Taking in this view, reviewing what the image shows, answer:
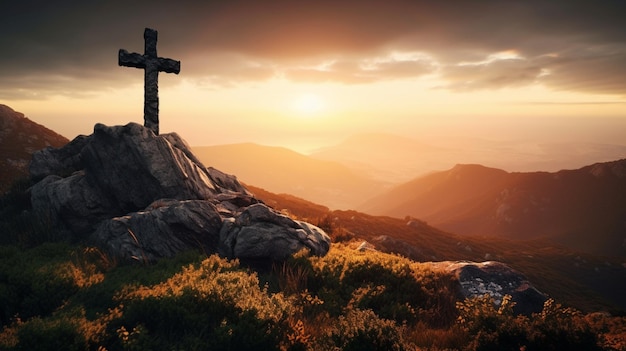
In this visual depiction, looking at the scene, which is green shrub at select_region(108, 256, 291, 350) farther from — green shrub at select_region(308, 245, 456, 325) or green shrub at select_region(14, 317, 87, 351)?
green shrub at select_region(308, 245, 456, 325)

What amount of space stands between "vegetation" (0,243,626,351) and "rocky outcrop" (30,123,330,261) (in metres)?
1.09

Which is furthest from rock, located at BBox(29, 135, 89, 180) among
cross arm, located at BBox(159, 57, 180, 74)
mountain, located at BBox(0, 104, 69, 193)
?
Answer: mountain, located at BBox(0, 104, 69, 193)

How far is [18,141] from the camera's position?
43.4 metres

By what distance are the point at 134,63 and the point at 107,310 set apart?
555 inches

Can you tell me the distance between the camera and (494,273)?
12.0 meters

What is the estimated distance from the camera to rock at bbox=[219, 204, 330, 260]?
12.2m

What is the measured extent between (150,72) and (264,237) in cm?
1196

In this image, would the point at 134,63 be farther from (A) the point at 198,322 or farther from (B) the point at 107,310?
(A) the point at 198,322

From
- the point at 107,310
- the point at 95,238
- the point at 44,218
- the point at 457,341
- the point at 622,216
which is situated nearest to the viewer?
the point at 457,341

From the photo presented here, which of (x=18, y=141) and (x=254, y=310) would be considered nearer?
(x=254, y=310)

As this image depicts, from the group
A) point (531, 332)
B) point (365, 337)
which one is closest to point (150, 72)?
point (365, 337)

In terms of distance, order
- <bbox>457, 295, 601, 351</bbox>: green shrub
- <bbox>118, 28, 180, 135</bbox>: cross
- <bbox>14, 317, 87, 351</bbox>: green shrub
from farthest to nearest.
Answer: <bbox>118, 28, 180, 135</bbox>: cross < <bbox>457, 295, 601, 351</bbox>: green shrub < <bbox>14, 317, 87, 351</bbox>: green shrub

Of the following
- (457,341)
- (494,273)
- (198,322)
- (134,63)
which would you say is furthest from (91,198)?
(494,273)

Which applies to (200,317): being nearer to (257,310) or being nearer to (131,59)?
(257,310)
